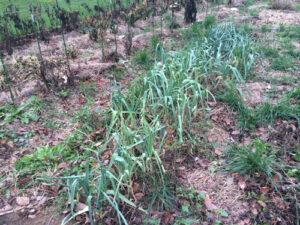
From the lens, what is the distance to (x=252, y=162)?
2383 millimetres

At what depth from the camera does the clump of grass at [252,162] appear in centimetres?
234

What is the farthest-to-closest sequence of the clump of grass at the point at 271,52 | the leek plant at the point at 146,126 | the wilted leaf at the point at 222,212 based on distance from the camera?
the clump of grass at the point at 271,52
the wilted leaf at the point at 222,212
the leek plant at the point at 146,126

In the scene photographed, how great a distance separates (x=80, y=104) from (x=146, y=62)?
1.57 meters

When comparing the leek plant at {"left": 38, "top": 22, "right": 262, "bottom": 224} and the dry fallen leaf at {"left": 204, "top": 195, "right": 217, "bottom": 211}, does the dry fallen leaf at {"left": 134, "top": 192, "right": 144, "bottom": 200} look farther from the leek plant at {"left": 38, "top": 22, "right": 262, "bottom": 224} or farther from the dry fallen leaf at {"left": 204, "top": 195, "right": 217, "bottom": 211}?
the dry fallen leaf at {"left": 204, "top": 195, "right": 217, "bottom": 211}

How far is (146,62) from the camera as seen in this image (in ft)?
14.9

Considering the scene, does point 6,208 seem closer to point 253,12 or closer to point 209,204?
point 209,204

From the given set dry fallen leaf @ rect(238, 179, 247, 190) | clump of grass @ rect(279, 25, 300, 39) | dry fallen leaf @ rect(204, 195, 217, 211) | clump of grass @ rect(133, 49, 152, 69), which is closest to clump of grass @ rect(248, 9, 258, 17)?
clump of grass @ rect(279, 25, 300, 39)

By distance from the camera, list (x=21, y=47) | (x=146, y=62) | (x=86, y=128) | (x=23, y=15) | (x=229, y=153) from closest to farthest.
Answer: (x=229, y=153), (x=86, y=128), (x=146, y=62), (x=21, y=47), (x=23, y=15)

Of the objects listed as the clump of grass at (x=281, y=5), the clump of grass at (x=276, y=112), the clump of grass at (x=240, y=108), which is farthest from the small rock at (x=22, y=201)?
the clump of grass at (x=281, y=5)

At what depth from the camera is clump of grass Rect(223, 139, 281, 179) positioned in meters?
2.34

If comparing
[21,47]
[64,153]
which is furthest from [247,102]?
[21,47]

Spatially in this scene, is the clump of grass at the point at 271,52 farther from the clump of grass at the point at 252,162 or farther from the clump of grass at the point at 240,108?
the clump of grass at the point at 252,162

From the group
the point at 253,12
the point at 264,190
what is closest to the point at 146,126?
the point at 264,190

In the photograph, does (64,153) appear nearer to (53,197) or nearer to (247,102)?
(53,197)
